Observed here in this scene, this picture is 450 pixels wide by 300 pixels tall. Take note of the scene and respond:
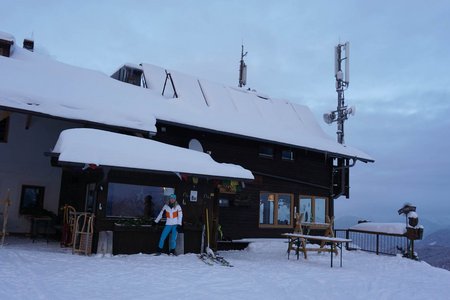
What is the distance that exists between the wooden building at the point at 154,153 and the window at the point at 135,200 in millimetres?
27

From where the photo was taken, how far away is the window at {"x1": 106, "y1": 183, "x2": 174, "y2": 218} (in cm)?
1070

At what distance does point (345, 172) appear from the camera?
64.5 ft

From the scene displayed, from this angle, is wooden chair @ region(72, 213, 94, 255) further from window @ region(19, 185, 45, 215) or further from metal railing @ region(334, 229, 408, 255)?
metal railing @ region(334, 229, 408, 255)

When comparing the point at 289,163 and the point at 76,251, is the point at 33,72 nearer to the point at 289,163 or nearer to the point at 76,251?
the point at 76,251

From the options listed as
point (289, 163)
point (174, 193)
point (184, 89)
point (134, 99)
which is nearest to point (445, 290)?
point (174, 193)

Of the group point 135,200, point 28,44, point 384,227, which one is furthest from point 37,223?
point 384,227

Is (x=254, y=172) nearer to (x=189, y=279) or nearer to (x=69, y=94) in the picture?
(x=69, y=94)

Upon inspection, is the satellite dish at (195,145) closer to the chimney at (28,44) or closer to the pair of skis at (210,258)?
the pair of skis at (210,258)

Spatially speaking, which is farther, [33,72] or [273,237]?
[273,237]

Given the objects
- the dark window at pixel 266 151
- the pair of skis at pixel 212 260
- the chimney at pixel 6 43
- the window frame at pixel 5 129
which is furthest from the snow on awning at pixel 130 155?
the chimney at pixel 6 43

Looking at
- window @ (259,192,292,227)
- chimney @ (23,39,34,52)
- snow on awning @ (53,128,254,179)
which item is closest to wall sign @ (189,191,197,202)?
snow on awning @ (53,128,254,179)

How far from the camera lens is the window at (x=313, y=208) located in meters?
18.1

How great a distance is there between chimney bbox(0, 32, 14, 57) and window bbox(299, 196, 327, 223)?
40.3ft

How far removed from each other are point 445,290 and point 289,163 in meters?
9.11
